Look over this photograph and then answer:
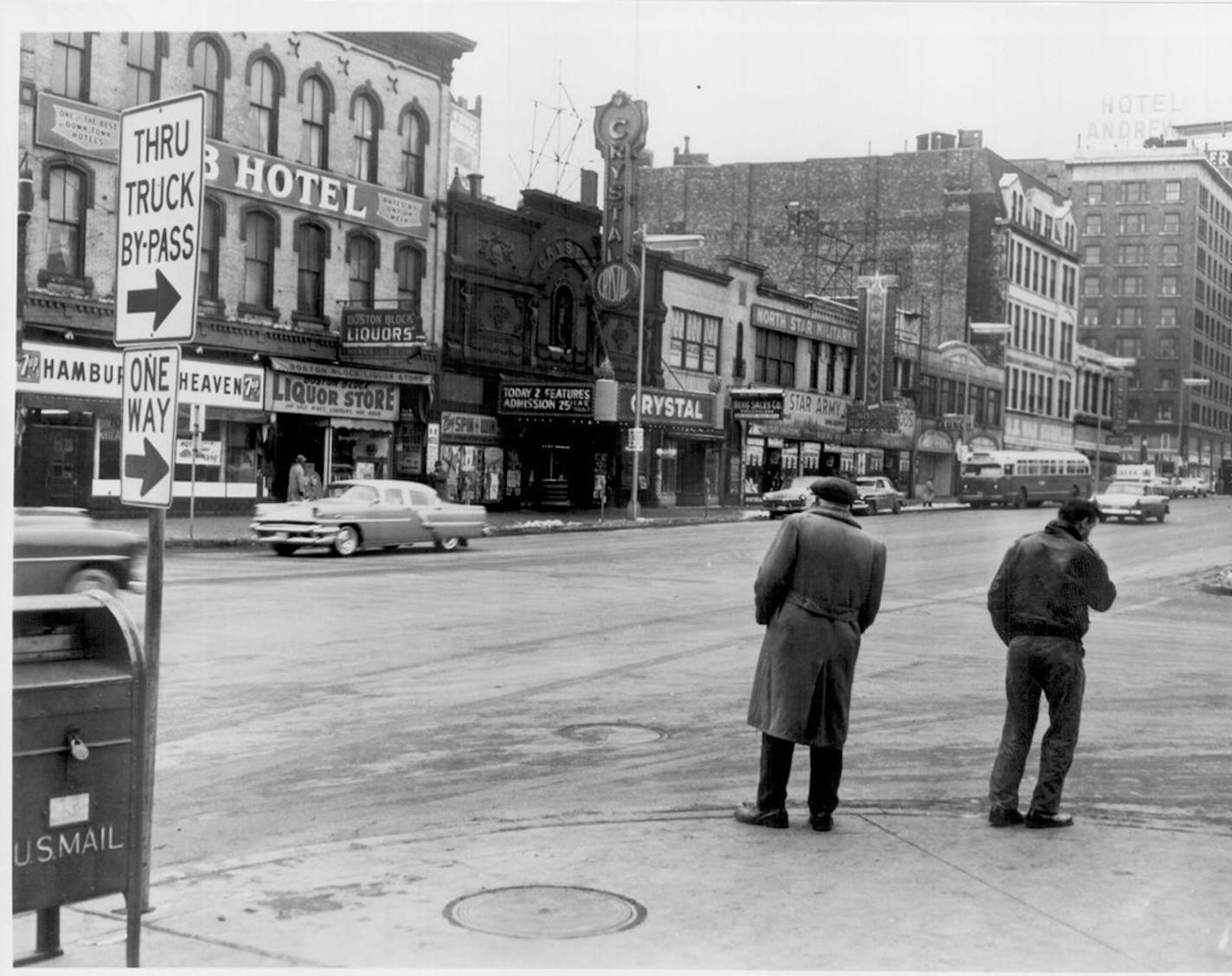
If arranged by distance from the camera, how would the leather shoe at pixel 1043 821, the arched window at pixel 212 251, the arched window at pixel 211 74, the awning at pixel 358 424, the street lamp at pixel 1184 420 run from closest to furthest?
1. the leather shoe at pixel 1043 821
2. the arched window at pixel 211 74
3. the arched window at pixel 212 251
4. the street lamp at pixel 1184 420
5. the awning at pixel 358 424

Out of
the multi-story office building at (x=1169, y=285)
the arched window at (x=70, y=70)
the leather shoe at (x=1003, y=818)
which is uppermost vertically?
the arched window at (x=70, y=70)

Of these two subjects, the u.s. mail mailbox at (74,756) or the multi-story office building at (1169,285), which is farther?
the multi-story office building at (1169,285)

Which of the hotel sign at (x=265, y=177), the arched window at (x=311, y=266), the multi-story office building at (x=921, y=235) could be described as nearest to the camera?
the hotel sign at (x=265, y=177)

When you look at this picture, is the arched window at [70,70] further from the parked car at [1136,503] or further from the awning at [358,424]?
the parked car at [1136,503]

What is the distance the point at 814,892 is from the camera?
18.7 ft

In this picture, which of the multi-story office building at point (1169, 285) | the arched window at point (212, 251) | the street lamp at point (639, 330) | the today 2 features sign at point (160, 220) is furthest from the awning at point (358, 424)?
the today 2 features sign at point (160, 220)

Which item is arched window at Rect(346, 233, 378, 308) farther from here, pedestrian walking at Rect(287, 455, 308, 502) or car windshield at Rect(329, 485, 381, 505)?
car windshield at Rect(329, 485, 381, 505)

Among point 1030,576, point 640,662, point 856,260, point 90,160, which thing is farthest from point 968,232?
point 1030,576

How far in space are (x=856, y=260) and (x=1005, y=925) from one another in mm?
62949

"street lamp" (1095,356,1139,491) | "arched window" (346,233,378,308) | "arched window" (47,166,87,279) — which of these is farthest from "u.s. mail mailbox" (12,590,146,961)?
"street lamp" (1095,356,1139,491)

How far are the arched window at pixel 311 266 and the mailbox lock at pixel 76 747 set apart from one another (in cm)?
2852

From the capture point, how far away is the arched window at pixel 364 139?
33.3 metres

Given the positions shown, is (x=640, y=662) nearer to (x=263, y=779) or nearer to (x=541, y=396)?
(x=263, y=779)

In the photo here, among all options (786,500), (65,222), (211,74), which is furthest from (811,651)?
(786,500)
